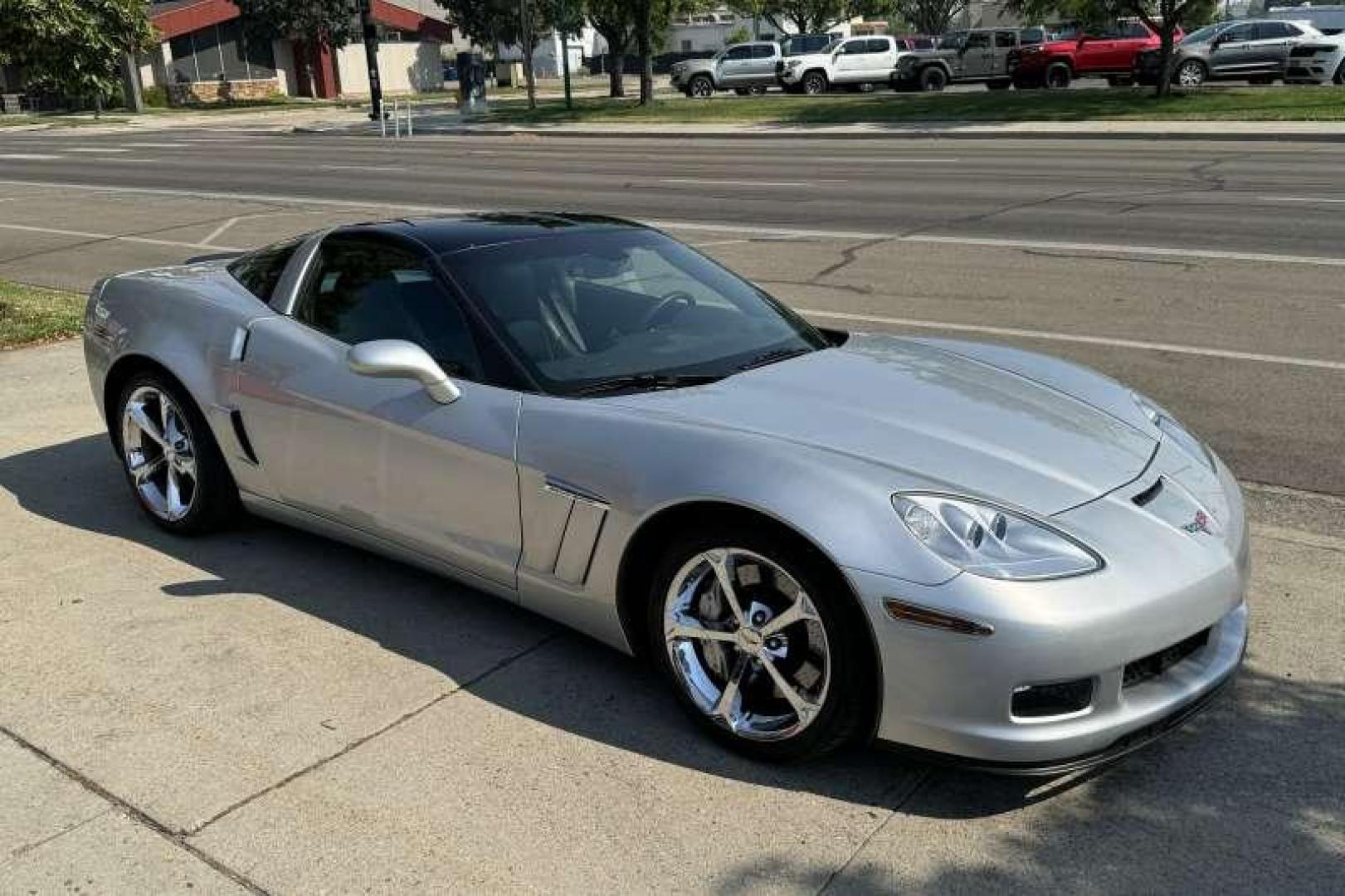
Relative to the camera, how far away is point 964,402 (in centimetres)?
371

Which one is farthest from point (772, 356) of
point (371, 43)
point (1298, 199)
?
point (371, 43)

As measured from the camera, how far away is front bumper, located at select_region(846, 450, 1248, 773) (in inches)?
112

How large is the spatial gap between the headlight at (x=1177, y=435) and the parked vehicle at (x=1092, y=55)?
31.6 m

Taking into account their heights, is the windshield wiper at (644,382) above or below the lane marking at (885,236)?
above

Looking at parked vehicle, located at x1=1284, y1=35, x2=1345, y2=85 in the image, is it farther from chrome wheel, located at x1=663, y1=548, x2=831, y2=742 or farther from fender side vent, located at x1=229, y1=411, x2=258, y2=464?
chrome wheel, located at x1=663, y1=548, x2=831, y2=742

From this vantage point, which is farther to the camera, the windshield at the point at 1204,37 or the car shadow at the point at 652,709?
the windshield at the point at 1204,37

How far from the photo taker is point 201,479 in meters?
4.84

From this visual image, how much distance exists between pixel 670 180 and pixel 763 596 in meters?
16.7

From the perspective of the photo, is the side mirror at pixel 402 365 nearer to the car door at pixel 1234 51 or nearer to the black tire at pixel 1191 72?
the black tire at pixel 1191 72

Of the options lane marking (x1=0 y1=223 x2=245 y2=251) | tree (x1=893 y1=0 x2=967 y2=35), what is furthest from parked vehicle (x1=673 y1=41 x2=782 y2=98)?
lane marking (x1=0 y1=223 x2=245 y2=251)

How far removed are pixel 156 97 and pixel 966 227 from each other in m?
56.4

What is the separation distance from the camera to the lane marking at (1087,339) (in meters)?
7.37

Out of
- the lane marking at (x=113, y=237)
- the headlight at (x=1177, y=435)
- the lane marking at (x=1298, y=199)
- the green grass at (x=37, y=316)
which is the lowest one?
the lane marking at (x=1298, y=199)

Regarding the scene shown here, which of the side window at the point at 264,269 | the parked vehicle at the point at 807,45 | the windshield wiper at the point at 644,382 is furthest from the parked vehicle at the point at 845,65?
the windshield wiper at the point at 644,382
